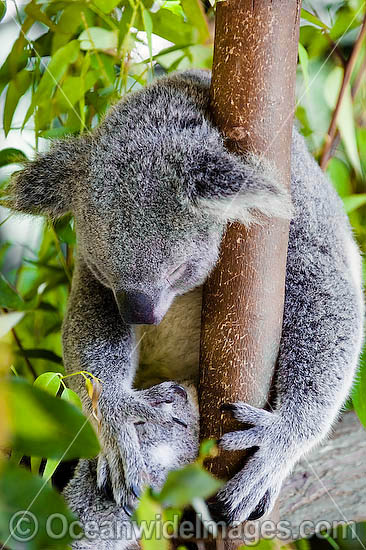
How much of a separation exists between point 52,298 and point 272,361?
1.46 metres

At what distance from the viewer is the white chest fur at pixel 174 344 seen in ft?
5.76

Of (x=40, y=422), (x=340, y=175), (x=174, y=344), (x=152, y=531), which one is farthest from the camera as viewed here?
(x=340, y=175)

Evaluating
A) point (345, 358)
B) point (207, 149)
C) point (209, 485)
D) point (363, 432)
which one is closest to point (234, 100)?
point (207, 149)

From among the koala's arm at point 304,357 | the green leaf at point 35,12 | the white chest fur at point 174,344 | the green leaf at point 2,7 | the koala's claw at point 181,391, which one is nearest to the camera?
the koala's arm at point 304,357

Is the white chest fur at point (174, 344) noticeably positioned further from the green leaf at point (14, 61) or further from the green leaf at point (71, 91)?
the green leaf at point (14, 61)

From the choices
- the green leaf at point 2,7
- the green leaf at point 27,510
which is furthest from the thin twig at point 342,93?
the green leaf at point 27,510

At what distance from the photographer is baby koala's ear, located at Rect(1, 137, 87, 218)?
152 cm

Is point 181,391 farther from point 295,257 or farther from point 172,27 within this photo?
point 172,27

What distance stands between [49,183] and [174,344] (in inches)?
23.9

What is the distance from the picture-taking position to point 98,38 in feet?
6.67

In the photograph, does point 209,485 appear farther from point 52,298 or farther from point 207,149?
point 52,298

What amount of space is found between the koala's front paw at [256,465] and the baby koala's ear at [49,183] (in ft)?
2.14

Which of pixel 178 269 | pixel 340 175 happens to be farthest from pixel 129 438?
pixel 340 175

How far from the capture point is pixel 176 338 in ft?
5.93
